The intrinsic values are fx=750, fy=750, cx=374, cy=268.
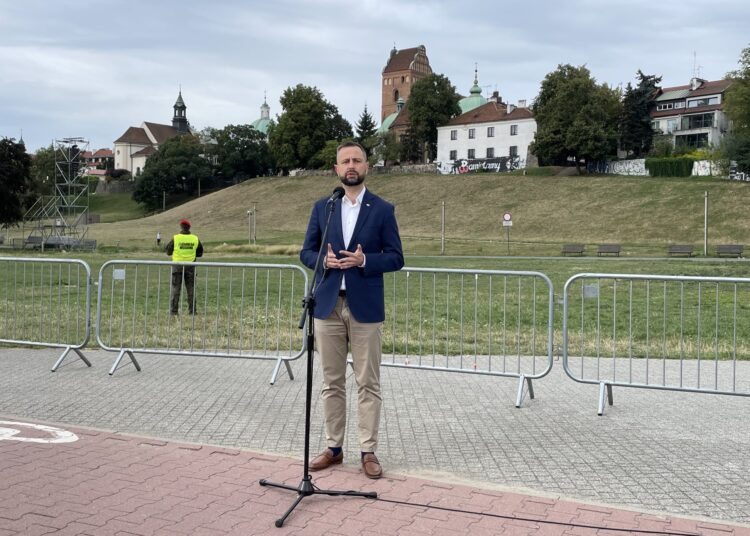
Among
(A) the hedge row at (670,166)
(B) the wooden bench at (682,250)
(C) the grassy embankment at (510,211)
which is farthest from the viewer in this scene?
(A) the hedge row at (670,166)

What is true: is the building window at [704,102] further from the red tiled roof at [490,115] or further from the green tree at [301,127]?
the green tree at [301,127]

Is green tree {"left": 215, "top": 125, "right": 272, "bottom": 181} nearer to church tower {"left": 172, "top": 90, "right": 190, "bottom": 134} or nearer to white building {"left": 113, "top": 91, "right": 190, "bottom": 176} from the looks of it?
white building {"left": 113, "top": 91, "right": 190, "bottom": 176}

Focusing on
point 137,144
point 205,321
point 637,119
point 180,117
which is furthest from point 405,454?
point 180,117

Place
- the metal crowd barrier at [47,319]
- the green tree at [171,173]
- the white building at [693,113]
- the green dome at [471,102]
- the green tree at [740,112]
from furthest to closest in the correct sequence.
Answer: the green dome at [471,102], the green tree at [171,173], the white building at [693,113], the green tree at [740,112], the metal crowd barrier at [47,319]

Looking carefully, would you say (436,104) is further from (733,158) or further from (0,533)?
(0,533)

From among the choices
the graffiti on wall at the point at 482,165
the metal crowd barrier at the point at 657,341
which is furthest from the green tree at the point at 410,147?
the metal crowd barrier at the point at 657,341

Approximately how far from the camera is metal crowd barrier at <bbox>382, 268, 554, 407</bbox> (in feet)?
27.0

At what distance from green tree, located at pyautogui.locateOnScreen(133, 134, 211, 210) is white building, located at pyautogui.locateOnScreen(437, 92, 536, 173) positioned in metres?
37.5

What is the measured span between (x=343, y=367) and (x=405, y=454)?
92cm

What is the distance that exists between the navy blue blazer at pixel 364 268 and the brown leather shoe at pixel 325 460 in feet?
3.29

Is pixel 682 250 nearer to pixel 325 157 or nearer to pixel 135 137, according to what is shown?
pixel 325 157

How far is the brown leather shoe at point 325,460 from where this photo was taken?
5254 millimetres

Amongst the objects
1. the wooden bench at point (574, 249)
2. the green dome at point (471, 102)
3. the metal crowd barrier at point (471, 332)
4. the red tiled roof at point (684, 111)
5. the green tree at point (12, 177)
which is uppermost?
the green dome at point (471, 102)

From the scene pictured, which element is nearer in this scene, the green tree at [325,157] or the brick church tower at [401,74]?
the green tree at [325,157]
